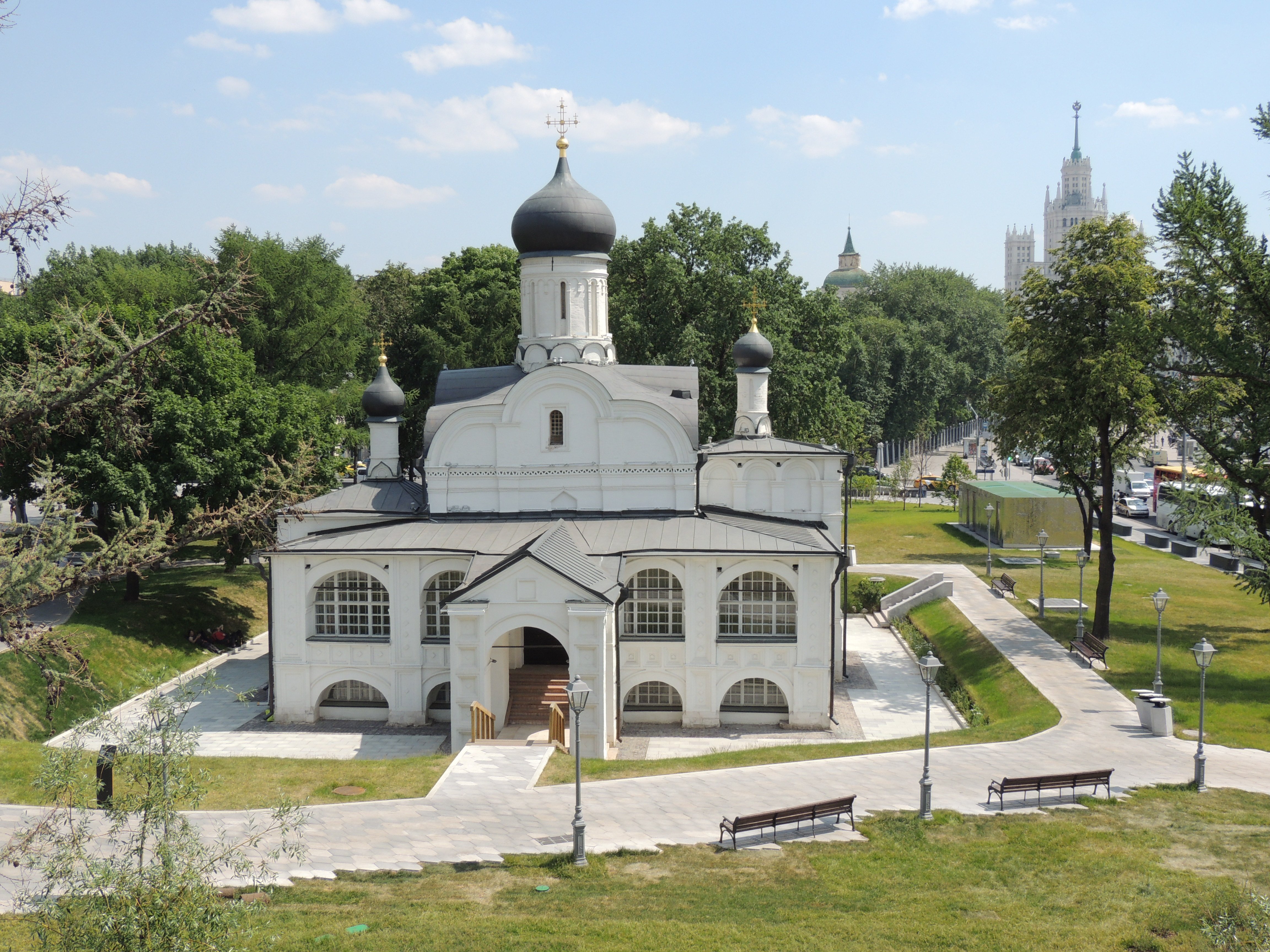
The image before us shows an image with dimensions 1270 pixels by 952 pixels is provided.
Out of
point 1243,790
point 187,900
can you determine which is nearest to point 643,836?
point 187,900

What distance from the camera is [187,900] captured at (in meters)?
8.38

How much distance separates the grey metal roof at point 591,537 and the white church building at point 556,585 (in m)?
0.06

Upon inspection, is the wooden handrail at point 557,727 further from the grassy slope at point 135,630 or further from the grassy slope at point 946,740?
the grassy slope at point 135,630

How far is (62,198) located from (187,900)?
18.4 feet

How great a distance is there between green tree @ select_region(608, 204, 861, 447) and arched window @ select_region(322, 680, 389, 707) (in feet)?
65.1

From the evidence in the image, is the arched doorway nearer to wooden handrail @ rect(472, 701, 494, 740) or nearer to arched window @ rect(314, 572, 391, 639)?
wooden handrail @ rect(472, 701, 494, 740)

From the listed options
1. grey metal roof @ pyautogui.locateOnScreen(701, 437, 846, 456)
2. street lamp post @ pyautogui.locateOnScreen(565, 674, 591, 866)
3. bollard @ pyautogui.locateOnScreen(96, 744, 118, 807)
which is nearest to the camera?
bollard @ pyautogui.locateOnScreen(96, 744, 118, 807)

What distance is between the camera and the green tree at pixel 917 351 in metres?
75.3

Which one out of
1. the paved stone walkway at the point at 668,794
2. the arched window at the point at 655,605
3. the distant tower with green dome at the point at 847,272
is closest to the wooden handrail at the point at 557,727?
the paved stone walkway at the point at 668,794

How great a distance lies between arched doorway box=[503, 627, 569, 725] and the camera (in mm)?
24609

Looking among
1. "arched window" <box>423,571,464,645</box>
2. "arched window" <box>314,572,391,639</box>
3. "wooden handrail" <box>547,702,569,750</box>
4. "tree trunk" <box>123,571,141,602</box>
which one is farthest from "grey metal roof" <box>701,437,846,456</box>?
"tree trunk" <box>123,571,141,602</box>

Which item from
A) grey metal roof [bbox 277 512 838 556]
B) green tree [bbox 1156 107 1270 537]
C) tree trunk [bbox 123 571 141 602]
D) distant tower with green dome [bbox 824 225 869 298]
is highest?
distant tower with green dome [bbox 824 225 869 298]

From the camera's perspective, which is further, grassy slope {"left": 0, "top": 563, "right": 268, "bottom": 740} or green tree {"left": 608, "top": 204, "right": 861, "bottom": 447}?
green tree {"left": 608, "top": 204, "right": 861, "bottom": 447}

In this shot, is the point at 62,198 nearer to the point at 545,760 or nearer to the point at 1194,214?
the point at 1194,214
